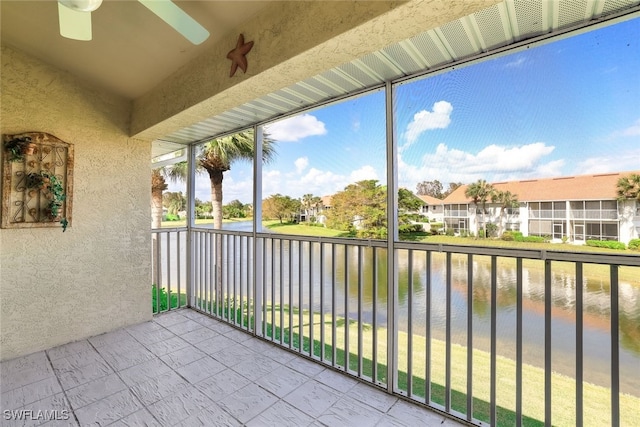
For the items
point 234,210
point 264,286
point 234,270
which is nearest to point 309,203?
point 264,286

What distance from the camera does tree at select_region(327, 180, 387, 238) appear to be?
219 cm

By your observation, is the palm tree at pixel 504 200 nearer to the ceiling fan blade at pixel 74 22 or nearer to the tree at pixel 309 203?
the tree at pixel 309 203

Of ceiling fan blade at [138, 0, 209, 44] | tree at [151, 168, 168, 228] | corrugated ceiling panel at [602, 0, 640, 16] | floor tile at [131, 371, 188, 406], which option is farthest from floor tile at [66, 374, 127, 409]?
corrugated ceiling panel at [602, 0, 640, 16]

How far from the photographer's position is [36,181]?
253 cm

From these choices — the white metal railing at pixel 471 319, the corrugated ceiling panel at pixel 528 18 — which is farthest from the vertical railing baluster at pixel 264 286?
the corrugated ceiling panel at pixel 528 18

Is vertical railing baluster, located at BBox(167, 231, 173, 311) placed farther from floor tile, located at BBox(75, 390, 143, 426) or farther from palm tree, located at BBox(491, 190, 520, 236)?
palm tree, located at BBox(491, 190, 520, 236)

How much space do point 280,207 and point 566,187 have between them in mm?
2274

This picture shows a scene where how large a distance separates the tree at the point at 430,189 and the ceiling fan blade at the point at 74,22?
2.15 meters

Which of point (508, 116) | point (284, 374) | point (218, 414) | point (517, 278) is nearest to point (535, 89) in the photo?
point (508, 116)

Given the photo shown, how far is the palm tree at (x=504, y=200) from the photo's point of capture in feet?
5.35

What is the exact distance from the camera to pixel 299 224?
9.14 feet

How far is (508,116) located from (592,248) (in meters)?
0.81

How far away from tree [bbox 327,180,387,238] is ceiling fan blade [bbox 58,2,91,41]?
192 cm

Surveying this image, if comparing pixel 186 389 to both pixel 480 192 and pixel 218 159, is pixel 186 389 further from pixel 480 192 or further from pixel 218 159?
pixel 218 159
